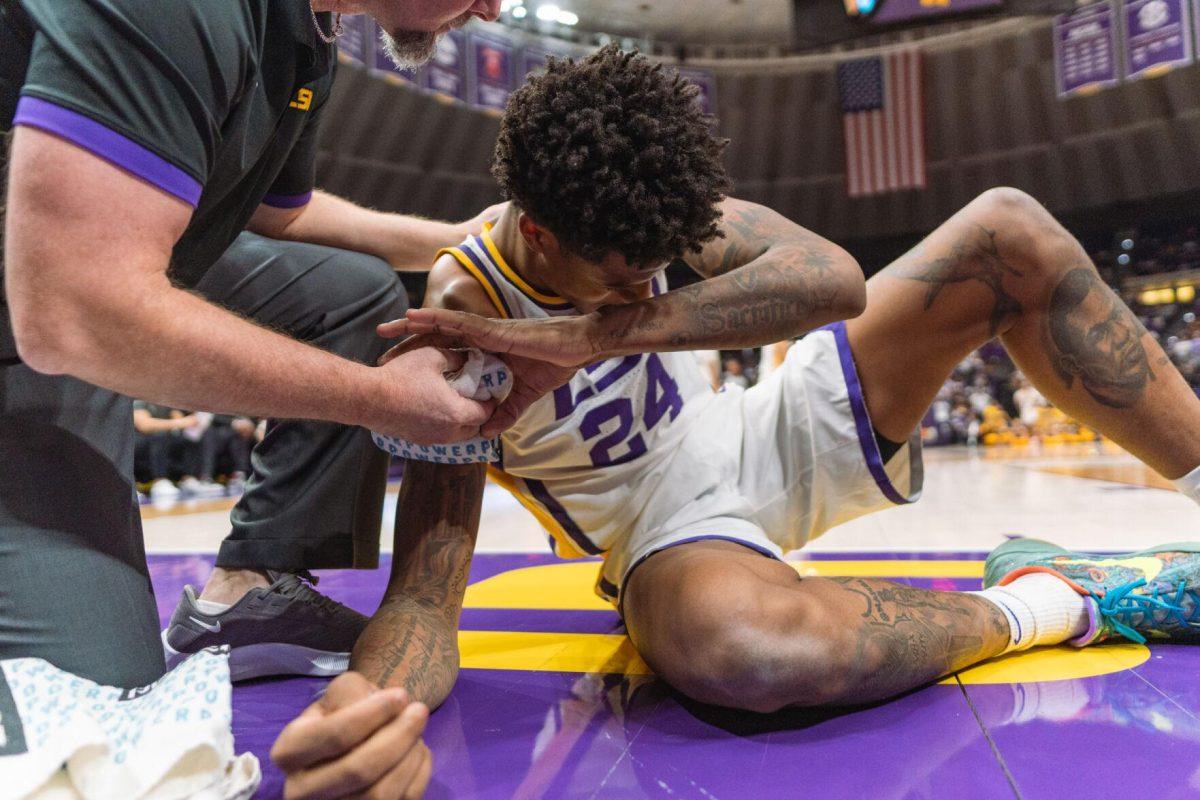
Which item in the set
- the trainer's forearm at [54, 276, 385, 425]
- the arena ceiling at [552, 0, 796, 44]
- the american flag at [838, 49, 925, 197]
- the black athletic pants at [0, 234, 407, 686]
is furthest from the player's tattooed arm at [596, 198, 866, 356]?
the arena ceiling at [552, 0, 796, 44]

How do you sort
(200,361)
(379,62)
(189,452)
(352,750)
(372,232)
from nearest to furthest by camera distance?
1. (352,750)
2. (200,361)
3. (372,232)
4. (189,452)
5. (379,62)

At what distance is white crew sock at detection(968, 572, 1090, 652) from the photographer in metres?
1.33

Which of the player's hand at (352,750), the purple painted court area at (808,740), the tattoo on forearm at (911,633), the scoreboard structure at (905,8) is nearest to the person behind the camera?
the player's hand at (352,750)

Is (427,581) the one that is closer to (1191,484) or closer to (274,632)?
(274,632)

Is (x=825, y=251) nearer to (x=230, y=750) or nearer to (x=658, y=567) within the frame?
(x=658, y=567)

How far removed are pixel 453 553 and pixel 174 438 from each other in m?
7.24

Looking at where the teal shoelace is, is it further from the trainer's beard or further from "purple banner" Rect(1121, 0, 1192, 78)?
"purple banner" Rect(1121, 0, 1192, 78)

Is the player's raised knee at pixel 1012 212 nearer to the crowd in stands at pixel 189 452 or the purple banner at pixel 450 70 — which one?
the crowd in stands at pixel 189 452

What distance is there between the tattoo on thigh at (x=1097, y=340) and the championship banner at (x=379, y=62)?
9.54 metres


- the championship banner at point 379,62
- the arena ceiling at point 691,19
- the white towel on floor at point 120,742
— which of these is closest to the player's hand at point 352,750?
the white towel on floor at point 120,742

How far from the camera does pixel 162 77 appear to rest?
2.74ft

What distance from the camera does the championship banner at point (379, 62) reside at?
32.1 feet

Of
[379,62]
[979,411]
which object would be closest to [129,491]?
[379,62]

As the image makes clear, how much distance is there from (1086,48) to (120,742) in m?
12.1
